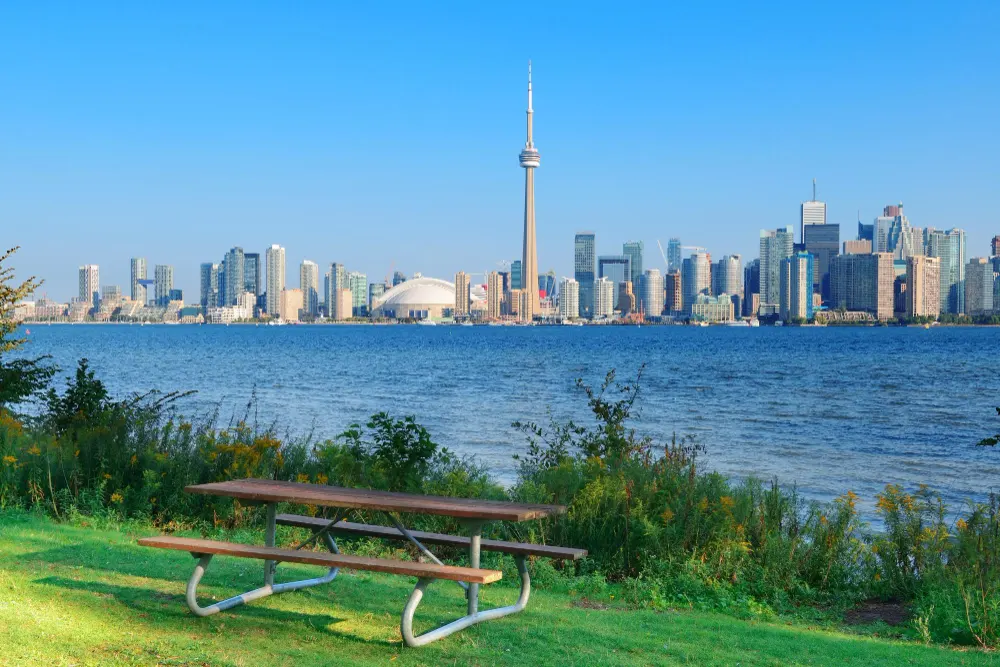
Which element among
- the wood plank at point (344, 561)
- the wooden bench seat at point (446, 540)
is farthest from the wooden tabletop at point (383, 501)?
the wooden bench seat at point (446, 540)

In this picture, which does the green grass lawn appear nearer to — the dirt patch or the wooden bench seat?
the wooden bench seat

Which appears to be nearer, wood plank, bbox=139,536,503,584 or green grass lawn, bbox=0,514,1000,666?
green grass lawn, bbox=0,514,1000,666

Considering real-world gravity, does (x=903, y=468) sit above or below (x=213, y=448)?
below

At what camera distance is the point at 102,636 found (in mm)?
5309

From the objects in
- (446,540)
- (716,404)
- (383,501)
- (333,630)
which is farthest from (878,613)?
(716,404)

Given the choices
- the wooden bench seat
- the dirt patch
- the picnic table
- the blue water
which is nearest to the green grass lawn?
the picnic table

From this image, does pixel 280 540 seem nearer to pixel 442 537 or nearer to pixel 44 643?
pixel 442 537

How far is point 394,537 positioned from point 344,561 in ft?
4.20

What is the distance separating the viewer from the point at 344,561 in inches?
215

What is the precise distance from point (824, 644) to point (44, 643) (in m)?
4.35

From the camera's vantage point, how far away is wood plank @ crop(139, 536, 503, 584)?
5320 mm

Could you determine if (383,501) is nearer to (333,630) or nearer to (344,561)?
(344,561)

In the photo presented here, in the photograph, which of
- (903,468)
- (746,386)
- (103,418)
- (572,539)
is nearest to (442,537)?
(572,539)

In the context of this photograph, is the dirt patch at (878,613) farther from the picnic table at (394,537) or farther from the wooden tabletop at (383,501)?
the wooden tabletop at (383,501)
